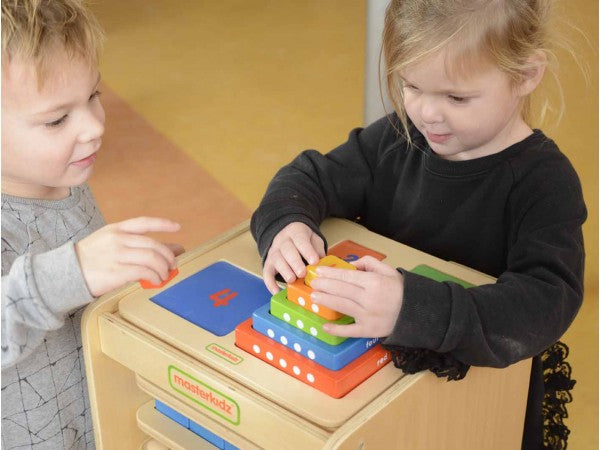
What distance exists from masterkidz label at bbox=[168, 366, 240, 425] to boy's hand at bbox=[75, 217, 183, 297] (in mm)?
114

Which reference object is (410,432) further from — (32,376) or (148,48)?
(148,48)

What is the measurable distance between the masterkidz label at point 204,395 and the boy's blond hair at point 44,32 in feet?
1.12

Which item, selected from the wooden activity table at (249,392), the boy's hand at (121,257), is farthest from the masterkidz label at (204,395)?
the boy's hand at (121,257)

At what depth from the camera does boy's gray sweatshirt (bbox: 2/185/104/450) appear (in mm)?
924

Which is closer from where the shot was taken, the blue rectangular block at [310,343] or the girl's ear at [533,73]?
the blue rectangular block at [310,343]

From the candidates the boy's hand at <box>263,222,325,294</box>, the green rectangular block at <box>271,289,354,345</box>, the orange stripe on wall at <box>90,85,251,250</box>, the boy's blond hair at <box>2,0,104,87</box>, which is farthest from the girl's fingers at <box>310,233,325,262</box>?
the orange stripe on wall at <box>90,85,251,250</box>

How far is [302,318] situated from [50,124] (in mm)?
346

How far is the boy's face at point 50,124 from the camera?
98cm

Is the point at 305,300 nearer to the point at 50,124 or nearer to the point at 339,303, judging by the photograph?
the point at 339,303

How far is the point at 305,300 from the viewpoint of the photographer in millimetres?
946

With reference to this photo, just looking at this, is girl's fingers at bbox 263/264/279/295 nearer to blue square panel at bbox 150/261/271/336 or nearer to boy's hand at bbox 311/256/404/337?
blue square panel at bbox 150/261/271/336

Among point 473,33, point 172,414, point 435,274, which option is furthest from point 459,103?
point 172,414

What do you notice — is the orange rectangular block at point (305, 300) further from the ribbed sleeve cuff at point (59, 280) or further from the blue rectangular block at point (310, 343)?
the ribbed sleeve cuff at point (59, 280)

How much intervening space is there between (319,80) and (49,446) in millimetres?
1935
